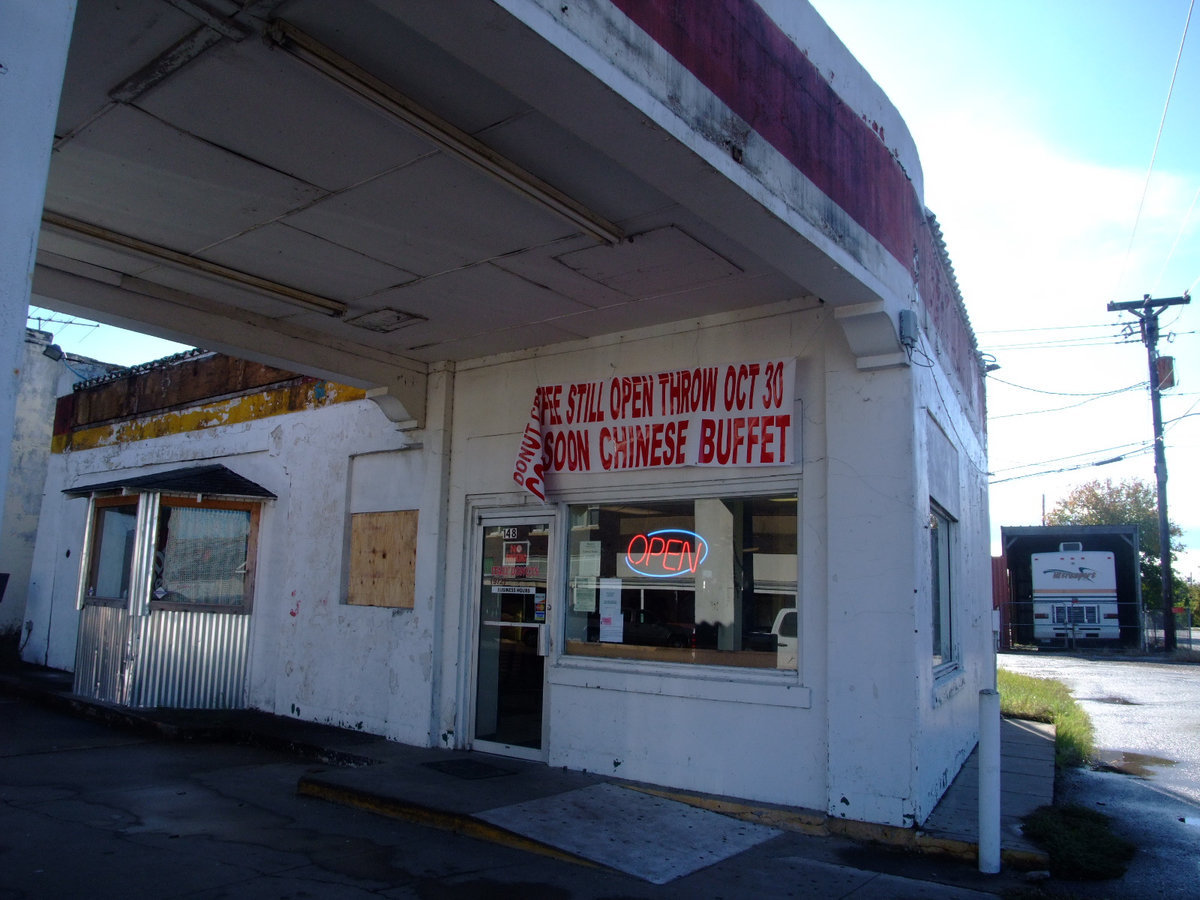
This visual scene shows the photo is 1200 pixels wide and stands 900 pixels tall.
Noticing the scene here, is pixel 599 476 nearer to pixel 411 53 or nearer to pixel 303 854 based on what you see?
pixel 303 854

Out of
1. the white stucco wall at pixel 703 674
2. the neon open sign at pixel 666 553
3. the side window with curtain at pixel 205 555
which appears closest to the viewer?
the white stucco wall at pixel 703 674

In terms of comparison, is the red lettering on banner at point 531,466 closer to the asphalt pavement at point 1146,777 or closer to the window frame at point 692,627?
the window frame at point 692,627

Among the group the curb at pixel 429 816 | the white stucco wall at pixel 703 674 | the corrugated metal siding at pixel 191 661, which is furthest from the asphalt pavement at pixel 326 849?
the corrugated metal siding at pixel 191 661

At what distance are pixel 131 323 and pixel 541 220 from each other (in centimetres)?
402

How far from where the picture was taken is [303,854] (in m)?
5.70

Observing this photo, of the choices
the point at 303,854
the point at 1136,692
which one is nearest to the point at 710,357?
the point at 303,854

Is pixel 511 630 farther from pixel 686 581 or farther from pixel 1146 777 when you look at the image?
pixel 1146 777

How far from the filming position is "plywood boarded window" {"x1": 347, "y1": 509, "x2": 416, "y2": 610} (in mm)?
9555

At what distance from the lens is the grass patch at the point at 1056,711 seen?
971 centimetres

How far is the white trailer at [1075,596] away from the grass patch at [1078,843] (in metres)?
19.7

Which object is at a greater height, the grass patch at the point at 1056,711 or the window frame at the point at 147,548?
the window frame at the point at 147,548

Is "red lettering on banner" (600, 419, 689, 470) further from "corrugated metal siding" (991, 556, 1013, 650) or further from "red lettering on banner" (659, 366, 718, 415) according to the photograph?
"corrugated metal siding" (991, 556, 1013, 650)

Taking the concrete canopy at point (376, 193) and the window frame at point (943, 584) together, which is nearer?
the concrete canopy at point (376, 193)

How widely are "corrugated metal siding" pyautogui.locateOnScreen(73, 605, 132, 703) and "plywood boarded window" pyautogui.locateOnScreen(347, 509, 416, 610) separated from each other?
3061mm
